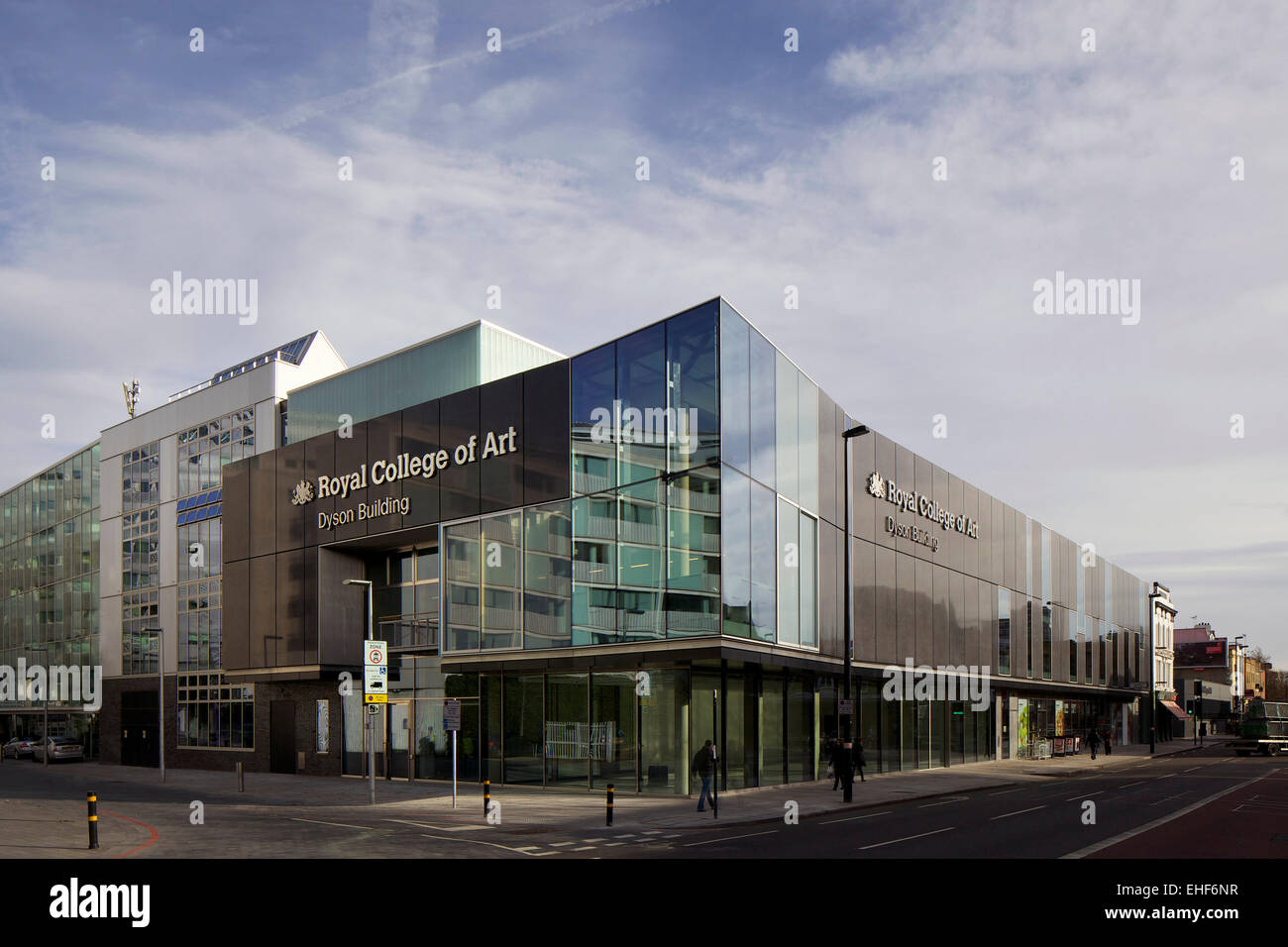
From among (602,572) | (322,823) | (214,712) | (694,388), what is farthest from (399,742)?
(694,388)

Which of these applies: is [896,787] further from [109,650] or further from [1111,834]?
[109,650]

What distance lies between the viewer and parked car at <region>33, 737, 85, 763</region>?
58.8 metres

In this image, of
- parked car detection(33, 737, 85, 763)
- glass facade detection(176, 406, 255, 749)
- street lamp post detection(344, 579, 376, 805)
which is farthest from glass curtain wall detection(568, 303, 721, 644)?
parked car detection(33, 737, 85, 763)

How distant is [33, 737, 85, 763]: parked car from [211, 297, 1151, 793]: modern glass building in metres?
21.5

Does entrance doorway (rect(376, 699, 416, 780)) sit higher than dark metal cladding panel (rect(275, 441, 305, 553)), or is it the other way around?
dark metal cladding panel (rect(275, 441, 305, 553))

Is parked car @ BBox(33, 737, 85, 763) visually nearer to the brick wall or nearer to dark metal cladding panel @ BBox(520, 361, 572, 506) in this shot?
the brick wall

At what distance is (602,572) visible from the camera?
1193 inches
